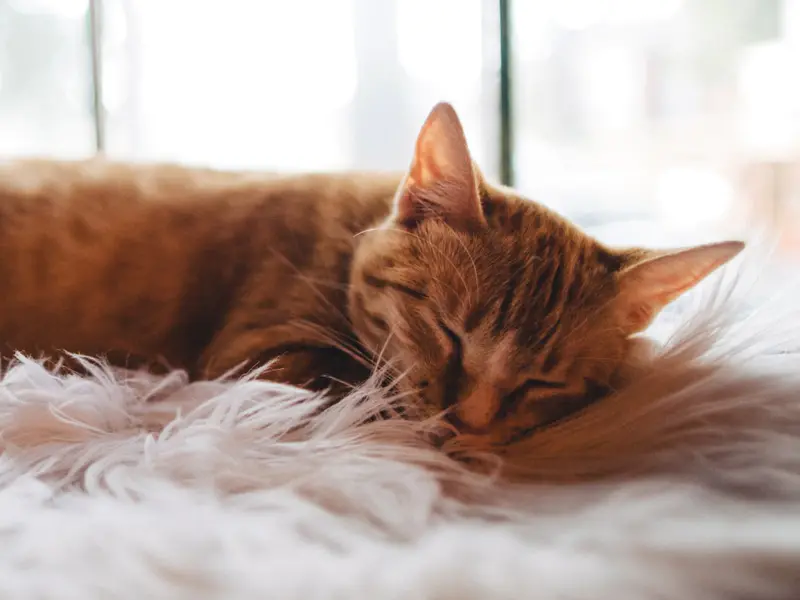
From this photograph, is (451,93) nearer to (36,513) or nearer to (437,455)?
(437,455)

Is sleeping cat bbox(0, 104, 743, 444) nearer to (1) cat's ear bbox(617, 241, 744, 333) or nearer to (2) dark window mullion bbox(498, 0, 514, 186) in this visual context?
(1) cat's ear bbox(617, 241, 744, 333)

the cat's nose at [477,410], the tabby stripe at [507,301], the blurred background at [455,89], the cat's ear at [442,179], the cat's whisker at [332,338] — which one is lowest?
the cat's nose at [477,410]

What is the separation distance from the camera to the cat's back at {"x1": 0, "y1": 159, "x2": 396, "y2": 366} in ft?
3.63

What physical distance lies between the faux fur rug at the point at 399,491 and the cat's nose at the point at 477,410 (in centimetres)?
6

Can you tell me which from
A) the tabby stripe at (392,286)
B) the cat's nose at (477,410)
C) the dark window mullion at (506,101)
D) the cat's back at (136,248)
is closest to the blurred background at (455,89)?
the dark window mullion at (506,101)

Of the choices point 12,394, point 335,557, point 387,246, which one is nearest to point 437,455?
point 335,557

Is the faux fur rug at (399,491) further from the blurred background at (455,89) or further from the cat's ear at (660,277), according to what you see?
the blurred background at (455,89)

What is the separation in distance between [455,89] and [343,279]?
Result: 117 cm

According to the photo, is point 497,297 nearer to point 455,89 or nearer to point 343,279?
point 343,279

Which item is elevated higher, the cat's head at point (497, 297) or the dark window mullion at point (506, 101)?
the dark window mullion at point (506, 101)

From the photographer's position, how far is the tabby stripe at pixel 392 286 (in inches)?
35.8

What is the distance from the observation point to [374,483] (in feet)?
2.04

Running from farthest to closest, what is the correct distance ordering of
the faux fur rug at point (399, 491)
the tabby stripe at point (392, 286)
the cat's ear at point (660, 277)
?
the tabby stripe at point (392, 286) < the cat's ear at point (660, 277) < the faux fur rug at point (399, 491)

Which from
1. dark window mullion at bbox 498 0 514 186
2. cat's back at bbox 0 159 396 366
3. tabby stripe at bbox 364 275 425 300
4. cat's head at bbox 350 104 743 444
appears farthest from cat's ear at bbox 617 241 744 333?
dark window mullion at bbox 498 0 514 186
